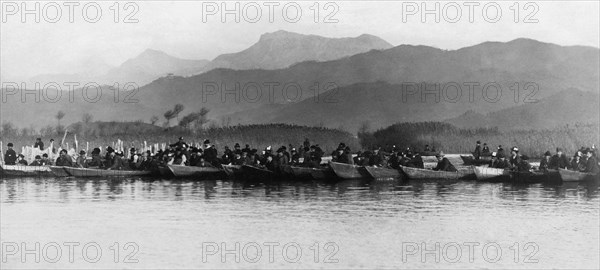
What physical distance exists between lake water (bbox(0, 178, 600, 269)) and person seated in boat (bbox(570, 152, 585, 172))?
3.60ft

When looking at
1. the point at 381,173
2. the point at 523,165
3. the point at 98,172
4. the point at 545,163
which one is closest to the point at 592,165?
the point at 545,163

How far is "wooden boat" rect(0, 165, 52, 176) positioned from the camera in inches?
1304

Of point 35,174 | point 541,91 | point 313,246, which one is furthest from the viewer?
point 541,91

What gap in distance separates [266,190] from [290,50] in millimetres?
103101

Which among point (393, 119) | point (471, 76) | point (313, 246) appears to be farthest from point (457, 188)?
point (471, 76)

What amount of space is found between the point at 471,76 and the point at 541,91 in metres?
13.7

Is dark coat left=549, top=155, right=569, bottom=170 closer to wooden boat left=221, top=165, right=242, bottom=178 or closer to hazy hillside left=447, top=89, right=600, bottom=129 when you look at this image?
wooden boat left=221, top=165, right=242, bottom=178

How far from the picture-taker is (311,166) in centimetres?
3125

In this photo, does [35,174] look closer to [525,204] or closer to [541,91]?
[525,204]

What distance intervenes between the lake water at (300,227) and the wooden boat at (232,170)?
9.37 feet

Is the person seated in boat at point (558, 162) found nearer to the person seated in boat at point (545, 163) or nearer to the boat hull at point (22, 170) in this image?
the person seated in boat at point (545, 163)

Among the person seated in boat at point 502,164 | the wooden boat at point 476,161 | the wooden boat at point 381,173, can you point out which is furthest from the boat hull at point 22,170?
the wooden boat at point 476,161

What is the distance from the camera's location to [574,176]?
28766 millimetres

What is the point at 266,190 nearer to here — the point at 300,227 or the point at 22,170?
the point at 300,227
